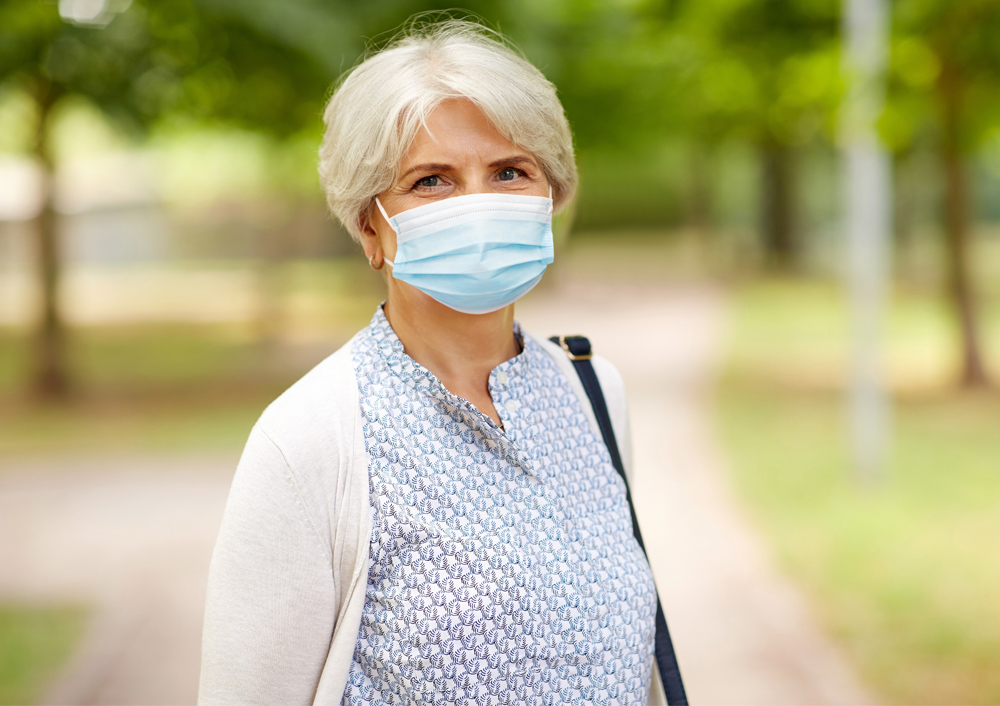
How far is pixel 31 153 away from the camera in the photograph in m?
12.9

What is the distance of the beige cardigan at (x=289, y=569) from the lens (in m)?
1.64

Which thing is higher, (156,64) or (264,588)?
(156,64)

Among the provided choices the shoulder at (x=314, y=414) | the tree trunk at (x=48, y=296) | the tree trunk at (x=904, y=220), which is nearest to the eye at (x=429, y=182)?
the shoulder at (x=314, y=414)

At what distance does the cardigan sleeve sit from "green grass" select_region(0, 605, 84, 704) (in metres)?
3.65

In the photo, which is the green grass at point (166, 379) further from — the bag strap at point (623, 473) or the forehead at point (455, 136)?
the forehead at point (455, 136)

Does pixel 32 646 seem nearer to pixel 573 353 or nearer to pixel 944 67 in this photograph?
pixel 573 353

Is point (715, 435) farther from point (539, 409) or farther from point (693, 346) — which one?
point (539, 409)

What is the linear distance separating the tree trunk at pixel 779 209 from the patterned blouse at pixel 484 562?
28.9 m

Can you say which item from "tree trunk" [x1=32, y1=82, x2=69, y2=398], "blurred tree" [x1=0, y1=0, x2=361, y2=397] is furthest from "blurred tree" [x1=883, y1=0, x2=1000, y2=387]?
"tree trunk" [x1=32, y1=82, x2=69, y2=398]

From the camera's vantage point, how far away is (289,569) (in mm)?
1640

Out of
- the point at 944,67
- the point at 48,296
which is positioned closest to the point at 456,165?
the point at 944,67

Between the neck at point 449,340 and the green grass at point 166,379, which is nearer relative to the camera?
the neck at point 449,340

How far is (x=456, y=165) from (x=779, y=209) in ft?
103

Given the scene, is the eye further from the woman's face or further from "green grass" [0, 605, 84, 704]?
"green grass" [0, 605, 84, 704]
